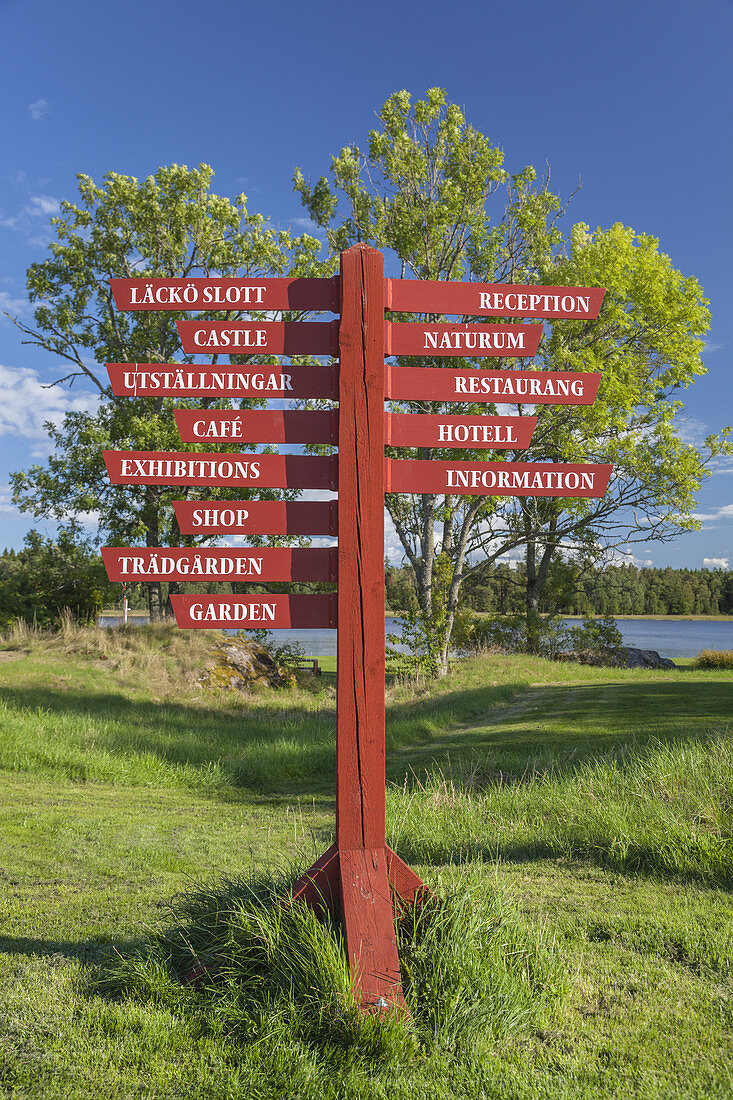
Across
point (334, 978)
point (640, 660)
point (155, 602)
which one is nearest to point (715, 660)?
point (640, 660)

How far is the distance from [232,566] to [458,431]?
1279 millimetres

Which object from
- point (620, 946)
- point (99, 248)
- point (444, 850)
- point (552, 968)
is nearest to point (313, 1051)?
point (552, 968)

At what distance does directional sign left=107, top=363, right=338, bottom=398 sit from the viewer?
3.34 meters

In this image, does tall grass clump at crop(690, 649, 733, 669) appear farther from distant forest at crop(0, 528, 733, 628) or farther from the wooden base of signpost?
the wooden base of signpost


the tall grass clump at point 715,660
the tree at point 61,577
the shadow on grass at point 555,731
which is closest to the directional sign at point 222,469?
the shadow on grass at point 555,731

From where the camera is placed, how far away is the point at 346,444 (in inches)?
122

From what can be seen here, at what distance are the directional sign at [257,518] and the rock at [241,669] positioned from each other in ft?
43.5

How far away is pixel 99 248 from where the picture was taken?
22281mm

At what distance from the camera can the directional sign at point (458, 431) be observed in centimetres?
333

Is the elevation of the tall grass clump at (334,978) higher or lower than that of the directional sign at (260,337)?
lower

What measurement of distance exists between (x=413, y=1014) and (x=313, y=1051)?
1.39 feet

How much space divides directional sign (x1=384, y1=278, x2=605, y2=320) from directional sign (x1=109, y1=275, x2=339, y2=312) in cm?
35

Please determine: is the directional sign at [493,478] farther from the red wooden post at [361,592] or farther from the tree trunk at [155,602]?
the tree trunk at [155,602]

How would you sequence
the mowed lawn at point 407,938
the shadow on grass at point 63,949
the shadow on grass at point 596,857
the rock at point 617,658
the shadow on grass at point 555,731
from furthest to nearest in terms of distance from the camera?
1. the rock at point 617,658
2. the shadow on grass at point 555,731
3. the shadow on grass at point 596,857
4. the shadow on grass at point 63,949
5. the mowed lawn at point 407,938
